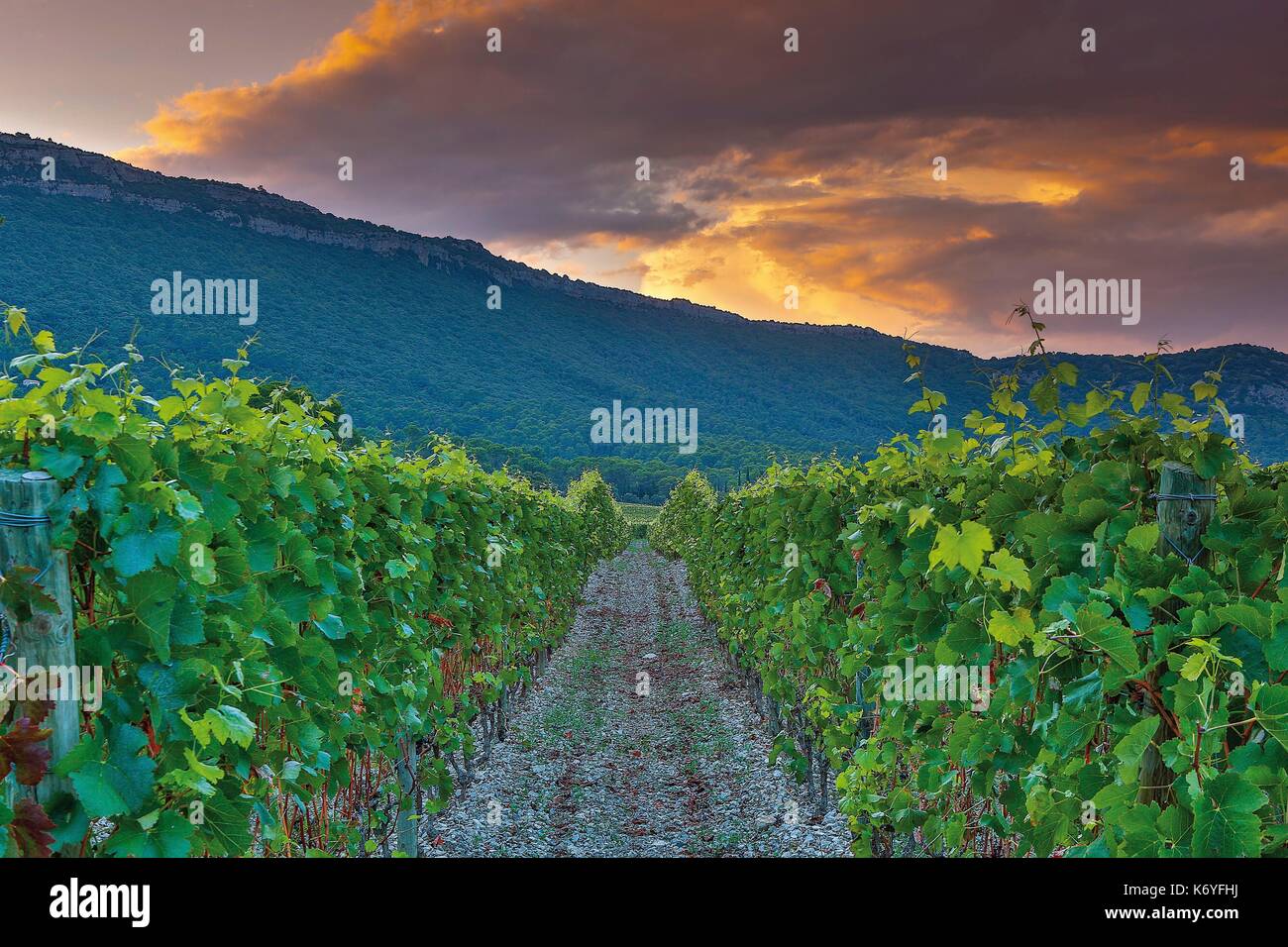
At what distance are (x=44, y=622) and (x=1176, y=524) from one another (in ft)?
9.85

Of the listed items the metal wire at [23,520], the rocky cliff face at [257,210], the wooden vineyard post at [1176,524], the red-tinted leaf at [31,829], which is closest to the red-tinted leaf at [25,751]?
the red-tinted leaf at [31,829]

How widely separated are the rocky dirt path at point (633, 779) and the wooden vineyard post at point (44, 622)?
16.5 feet

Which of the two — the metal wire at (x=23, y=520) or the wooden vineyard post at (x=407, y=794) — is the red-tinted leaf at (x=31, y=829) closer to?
the metal wire at (x=23, y=520)

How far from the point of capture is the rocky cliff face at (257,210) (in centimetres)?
9400

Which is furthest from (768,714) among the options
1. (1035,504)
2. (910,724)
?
(1035,504)

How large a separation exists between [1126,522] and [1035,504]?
589mm

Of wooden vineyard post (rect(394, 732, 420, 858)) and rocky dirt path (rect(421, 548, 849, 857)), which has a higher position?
wooden vineyard post (rect(394, 732, 420, 858))

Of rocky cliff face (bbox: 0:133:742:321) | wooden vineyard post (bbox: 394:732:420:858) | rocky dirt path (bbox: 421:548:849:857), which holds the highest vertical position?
rocky cliff face (bbox: 0:133:742:321)

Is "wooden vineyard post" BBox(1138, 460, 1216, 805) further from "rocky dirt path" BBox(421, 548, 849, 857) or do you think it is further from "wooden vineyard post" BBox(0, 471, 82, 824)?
"rocky dirt path" BBox(421, 548, 849, 857)

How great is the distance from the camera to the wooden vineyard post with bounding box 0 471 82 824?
1.84m

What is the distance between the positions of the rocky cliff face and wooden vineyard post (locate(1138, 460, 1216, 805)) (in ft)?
377

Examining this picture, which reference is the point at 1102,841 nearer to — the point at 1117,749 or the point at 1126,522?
the point at 1117,749

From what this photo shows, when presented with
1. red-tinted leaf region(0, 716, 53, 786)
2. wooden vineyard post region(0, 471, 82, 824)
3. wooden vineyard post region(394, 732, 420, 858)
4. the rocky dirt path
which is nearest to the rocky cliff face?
the rocky dirt path
